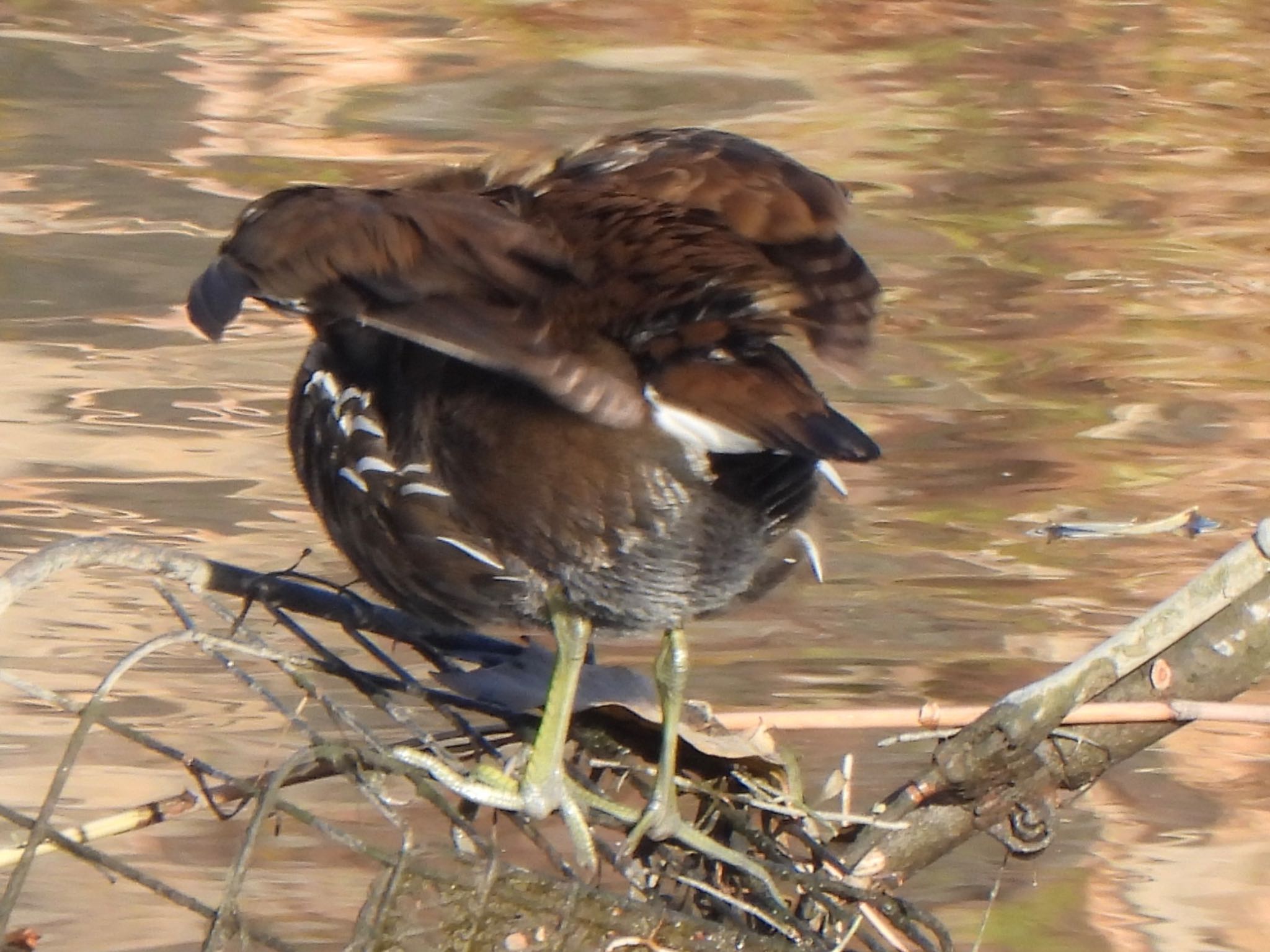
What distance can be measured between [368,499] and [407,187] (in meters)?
0.52

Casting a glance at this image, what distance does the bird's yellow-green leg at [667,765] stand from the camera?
318 centimetres

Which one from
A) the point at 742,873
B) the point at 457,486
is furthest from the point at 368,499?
the point at 742,873

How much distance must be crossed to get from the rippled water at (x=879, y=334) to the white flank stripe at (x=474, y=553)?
0.68m

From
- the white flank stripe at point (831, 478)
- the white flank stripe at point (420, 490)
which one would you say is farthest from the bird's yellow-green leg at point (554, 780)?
the white flank stripe at point (831, 478)

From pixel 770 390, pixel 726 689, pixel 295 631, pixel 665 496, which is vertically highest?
pixel 770 390

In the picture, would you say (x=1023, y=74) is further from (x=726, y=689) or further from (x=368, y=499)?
(x=368, y=499)

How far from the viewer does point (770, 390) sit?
2.74 meters

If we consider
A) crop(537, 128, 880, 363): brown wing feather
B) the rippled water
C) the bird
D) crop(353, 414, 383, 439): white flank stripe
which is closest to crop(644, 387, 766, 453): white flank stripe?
the bird

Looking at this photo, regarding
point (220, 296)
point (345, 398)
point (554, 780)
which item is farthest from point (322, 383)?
point (554, 780)

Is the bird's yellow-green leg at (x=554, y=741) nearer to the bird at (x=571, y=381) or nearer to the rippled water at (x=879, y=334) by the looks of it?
the bird at (x=571, y=381)

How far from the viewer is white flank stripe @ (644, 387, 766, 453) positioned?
278 cm

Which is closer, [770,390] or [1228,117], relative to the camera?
[770,390]

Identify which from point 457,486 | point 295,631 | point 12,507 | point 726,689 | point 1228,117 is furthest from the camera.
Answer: point 1228,117

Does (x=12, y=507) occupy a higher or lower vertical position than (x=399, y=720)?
lower
